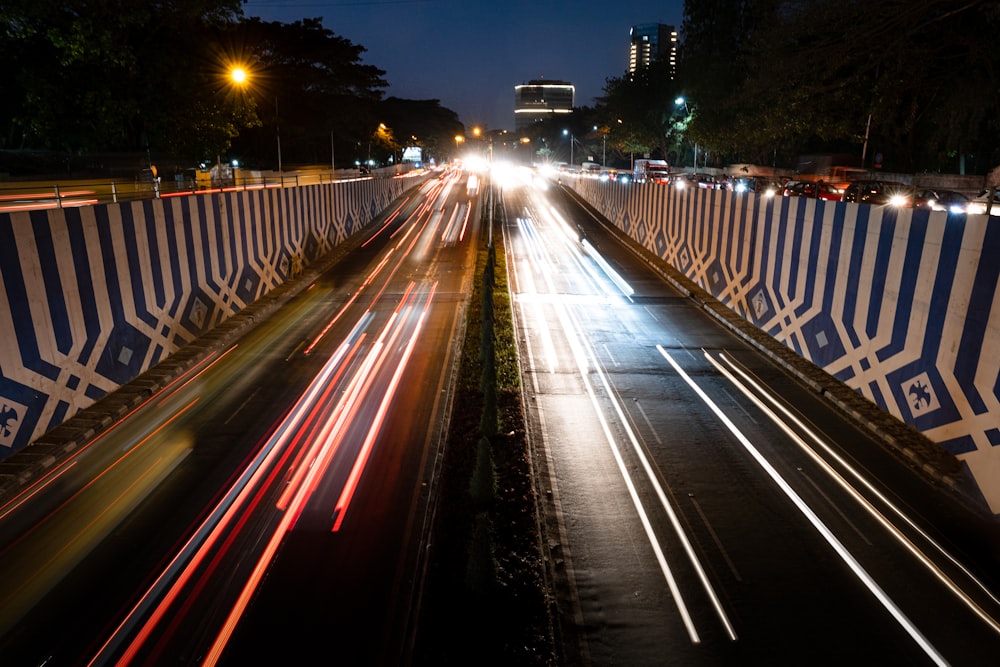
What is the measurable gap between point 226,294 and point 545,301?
8.79 m

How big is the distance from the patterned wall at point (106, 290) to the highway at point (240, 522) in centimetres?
99

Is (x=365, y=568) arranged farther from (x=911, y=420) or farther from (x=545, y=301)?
(x=545, y=301)

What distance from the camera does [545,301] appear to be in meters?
18.5

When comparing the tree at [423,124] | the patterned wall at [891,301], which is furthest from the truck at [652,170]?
the tree at [423,124]

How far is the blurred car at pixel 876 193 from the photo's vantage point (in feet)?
61.2

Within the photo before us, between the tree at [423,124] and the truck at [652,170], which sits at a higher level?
the tree at [423,124]

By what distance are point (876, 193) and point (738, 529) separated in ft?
56.7

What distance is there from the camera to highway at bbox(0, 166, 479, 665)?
5.34 m

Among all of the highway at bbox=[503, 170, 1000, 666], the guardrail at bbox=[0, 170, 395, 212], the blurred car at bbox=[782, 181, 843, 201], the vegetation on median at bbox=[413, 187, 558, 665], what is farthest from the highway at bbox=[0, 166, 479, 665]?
the blurred car at bbox=[782, 181, 843, 201]

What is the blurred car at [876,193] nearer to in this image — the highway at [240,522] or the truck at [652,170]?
the highway at [240,522]

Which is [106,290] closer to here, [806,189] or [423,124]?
[806,189]

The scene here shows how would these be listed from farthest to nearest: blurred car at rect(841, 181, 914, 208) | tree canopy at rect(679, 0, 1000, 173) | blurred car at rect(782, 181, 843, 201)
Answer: blurred car at rect(782, 181, 843, 201), tree canopy at rect(679, 0, 1000, 173), blurred car at rect(841, 181, 914, 208)

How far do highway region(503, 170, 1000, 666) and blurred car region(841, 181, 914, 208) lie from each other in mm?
9744

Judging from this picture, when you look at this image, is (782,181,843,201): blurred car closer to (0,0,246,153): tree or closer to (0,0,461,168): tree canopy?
(0,0,461,168): tree canopy
